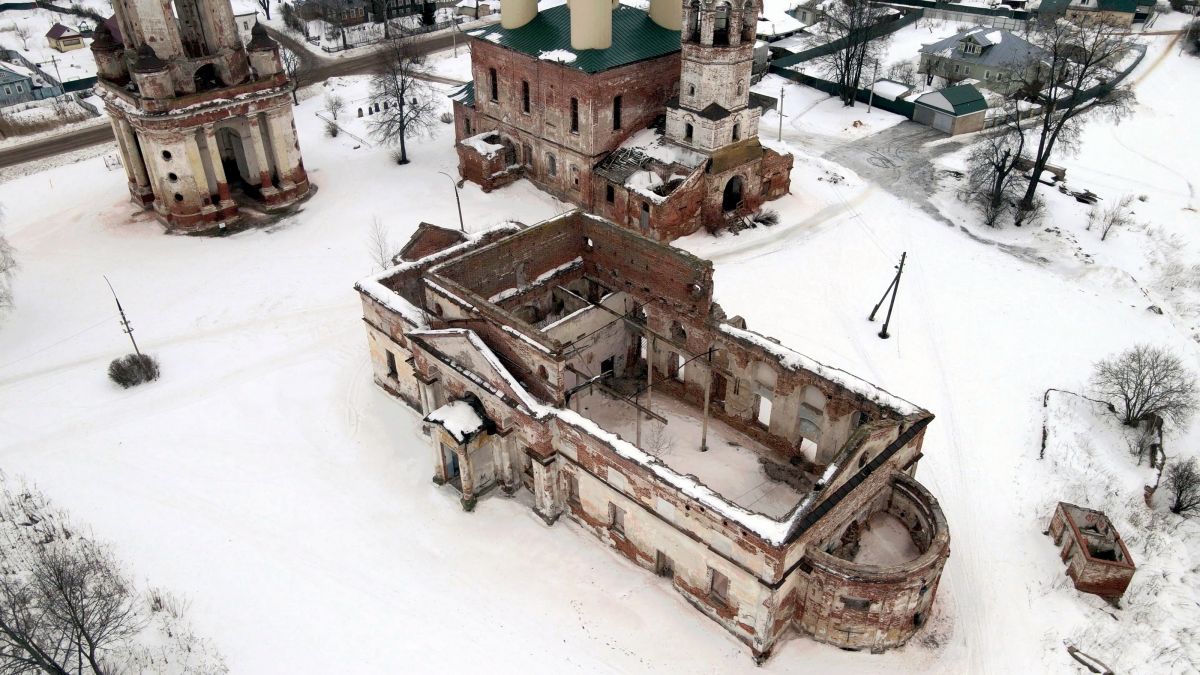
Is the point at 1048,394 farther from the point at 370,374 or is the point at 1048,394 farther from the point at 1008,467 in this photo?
the point at 370,374

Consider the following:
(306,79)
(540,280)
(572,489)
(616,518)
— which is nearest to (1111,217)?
(540,280)

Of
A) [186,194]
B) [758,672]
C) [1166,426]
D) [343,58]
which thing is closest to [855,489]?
[758,672]

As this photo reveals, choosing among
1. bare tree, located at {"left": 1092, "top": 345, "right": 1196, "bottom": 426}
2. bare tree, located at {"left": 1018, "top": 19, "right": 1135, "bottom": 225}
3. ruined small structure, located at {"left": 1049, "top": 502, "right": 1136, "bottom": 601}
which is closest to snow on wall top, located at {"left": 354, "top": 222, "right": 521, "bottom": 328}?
ruined small structure, located at {"left": 1049, "top": 502, "right": 1136, "bottom": 601}

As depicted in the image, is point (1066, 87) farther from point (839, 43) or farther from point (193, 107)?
point (193, 107)

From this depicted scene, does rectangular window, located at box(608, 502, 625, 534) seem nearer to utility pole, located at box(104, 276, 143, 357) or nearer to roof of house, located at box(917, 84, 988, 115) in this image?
utility pole, located at box(104, 276, 143, 357)

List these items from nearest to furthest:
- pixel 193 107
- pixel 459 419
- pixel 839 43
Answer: pixel 459 419 → pixel 193 107 → pixel 839 43
